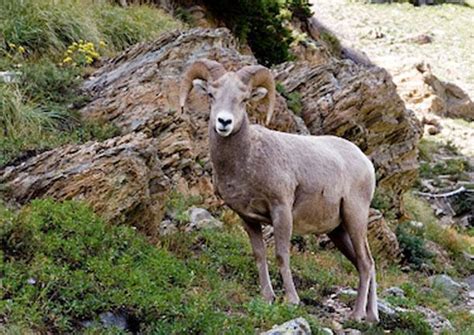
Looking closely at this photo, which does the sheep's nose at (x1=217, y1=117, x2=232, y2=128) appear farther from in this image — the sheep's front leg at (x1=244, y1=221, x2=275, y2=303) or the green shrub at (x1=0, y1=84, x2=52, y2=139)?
the green shrub at (x1=0, y1=84, x2=52, y2=139)

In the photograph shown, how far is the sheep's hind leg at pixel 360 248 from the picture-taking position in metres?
8.18

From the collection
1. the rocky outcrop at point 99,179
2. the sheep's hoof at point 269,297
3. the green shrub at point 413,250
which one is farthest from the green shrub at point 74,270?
the green shrub at point 413,250

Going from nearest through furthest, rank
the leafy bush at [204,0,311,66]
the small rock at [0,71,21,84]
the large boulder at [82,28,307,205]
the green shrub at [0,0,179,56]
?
the small rock at [0,71,21,84] → the large boulder at [82,28,307,205] → the green shrub at [0,0,179,56] → the leafy bush at [204,0,311,66]

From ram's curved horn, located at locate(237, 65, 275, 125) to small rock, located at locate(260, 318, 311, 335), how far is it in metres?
2.55

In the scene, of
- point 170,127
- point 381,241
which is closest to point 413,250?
point 381,241

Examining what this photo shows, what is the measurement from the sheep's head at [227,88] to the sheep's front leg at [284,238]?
3.18ft

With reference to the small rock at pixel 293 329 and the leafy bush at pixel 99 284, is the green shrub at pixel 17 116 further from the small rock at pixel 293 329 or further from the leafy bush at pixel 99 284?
the small rock at pixel 293 329

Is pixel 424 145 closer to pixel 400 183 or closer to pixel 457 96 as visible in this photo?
pixel 457 96

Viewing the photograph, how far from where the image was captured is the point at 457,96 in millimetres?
38531

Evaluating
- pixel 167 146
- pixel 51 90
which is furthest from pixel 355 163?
pixel 51 90

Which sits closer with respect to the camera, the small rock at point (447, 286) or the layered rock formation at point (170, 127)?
the layered rock formation at point (170, 127)

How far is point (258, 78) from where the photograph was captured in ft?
25.1

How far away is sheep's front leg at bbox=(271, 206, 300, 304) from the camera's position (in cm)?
740

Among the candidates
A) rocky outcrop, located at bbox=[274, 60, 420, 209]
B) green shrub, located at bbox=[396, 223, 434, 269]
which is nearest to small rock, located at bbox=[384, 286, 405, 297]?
green shrub, located at bbox=[396, 223, 434, 269]
